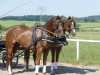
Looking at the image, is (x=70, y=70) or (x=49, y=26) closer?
(x=49, y=26)

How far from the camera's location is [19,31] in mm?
11148

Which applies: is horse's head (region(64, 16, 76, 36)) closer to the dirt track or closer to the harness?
the harness

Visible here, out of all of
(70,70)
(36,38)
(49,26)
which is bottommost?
(70,70)

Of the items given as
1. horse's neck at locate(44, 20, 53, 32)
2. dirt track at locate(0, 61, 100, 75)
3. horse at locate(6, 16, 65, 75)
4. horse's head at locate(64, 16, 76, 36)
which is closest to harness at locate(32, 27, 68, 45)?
horse at locate(6, 16, 65, 75)

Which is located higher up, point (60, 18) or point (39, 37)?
point (60, 18)

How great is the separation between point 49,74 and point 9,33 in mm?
2114

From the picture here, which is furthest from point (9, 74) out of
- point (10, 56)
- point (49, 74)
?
point (49, 74)

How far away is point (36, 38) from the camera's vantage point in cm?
1037

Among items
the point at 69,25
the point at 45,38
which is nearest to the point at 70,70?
the point at 45,38

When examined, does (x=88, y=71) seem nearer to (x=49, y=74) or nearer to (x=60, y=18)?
(x=49, y=74)

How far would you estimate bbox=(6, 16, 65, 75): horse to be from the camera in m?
10.2

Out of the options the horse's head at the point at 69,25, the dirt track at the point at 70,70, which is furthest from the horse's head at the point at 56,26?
the dirt track at the point at 70,70

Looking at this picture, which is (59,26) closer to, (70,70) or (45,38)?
(45,38)

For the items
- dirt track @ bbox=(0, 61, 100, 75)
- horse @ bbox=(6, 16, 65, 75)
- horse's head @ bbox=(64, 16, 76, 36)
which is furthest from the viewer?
dirt track @ bbox=(0, 61, 100, 75)
